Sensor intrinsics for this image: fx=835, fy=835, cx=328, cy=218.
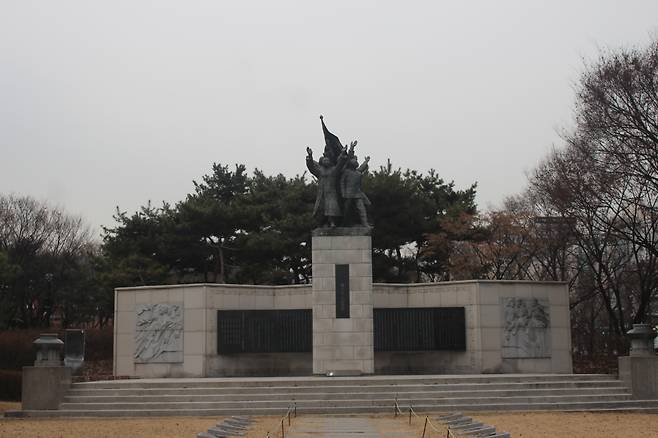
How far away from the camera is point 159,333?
87.6 ft

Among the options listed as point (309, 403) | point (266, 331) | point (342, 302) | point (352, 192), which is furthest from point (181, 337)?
point (309, 403)

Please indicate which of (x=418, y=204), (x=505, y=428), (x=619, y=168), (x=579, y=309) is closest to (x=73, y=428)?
(x=505, y=428)

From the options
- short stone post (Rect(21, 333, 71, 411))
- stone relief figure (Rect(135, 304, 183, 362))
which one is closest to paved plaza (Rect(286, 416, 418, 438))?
short stone post (Rect(21, 333, 71, 411))

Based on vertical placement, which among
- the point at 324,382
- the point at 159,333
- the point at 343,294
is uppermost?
the point at 343,294

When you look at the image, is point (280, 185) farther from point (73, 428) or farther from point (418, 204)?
point (73, 428)

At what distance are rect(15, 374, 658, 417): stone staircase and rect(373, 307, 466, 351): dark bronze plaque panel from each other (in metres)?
4.21

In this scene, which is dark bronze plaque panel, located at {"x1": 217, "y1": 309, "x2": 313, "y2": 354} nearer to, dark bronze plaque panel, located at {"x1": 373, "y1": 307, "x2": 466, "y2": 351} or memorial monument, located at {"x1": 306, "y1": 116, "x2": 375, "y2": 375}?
memorial monument, located at {"x1": 306, "y1": 116, "x2": 375, "y2": 375}

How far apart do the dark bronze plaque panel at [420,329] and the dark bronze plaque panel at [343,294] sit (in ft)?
6.78

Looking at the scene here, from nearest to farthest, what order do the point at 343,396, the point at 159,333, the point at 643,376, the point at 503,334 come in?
the point at 343,396 → the point at 643,376 → the point at 503,334 → the point at 159,333

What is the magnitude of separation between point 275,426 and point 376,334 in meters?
9.76

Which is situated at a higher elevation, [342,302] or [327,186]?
[327,186]

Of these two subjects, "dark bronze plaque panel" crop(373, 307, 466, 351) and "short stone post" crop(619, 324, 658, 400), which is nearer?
"short stone post" crop(619, 324, 658, 400)

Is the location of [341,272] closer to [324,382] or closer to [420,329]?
[420,329]

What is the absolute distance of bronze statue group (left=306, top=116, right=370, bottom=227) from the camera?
25.2 m
